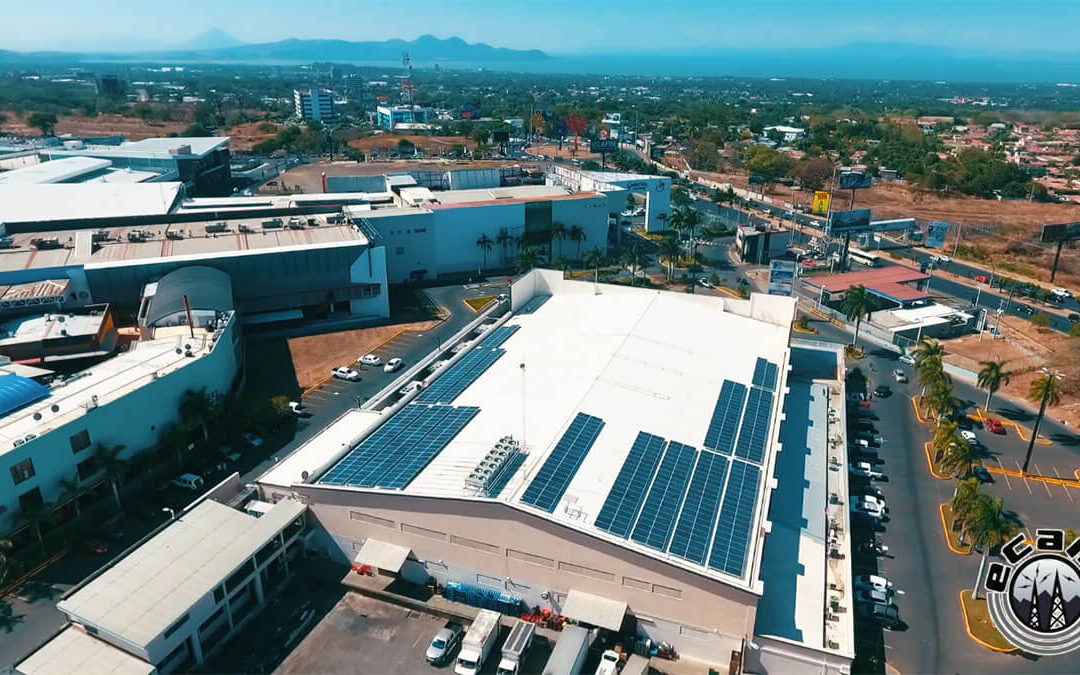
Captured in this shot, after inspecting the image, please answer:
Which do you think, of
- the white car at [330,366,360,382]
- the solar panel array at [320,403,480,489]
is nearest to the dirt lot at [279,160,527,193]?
the white car at [330,366,360,382]

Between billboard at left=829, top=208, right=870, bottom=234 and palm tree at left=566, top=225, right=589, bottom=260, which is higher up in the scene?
billboard at left=829, top=208, right=870, bottom=234

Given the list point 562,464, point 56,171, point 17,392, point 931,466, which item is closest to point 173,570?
point 17,392

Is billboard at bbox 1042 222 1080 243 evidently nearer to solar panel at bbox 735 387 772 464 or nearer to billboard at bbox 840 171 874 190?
billboard at bbox 840 171 874 190

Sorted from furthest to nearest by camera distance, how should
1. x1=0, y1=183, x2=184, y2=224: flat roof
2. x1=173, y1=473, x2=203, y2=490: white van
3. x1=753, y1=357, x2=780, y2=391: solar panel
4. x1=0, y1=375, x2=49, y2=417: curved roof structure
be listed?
x1=0, y1=183, x2=184, y2=224: flat roof, x1=753, y1=357, x2=780, y2=391: solar panel, x1=173, y1=473, x2=203, y2=490: white van, x1=0, y1=375, x2=49, y2=417: curved roof structure

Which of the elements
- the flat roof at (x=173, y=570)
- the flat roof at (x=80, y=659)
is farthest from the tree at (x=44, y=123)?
the flat roof at (x=80, y=659)

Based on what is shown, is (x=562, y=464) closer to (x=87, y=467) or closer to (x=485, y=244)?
(x=87, y=467)

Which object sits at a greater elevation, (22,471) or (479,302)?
(22,471)

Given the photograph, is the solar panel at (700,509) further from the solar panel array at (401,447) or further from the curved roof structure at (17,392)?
the curved roof structure at (17,392)
